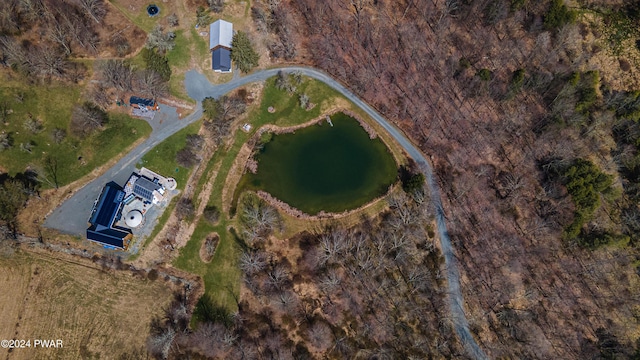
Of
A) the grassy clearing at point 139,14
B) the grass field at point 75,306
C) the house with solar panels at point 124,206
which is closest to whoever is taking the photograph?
the grass field at point 75,306

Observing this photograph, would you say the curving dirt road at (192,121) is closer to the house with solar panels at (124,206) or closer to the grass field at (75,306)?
the house with solar panels at (124,206)

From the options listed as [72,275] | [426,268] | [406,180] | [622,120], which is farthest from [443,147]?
[72,275]

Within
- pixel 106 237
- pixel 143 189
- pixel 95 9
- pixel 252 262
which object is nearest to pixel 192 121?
pixel 143 189

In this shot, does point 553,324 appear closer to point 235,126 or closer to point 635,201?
point 635,201

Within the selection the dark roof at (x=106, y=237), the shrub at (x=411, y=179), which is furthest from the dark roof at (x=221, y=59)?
the shrub at (x=411, y=179)

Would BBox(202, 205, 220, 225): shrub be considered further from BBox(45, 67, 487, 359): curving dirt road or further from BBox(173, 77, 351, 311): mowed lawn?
BBox(45, 67, 487, 359): curving dirt road
